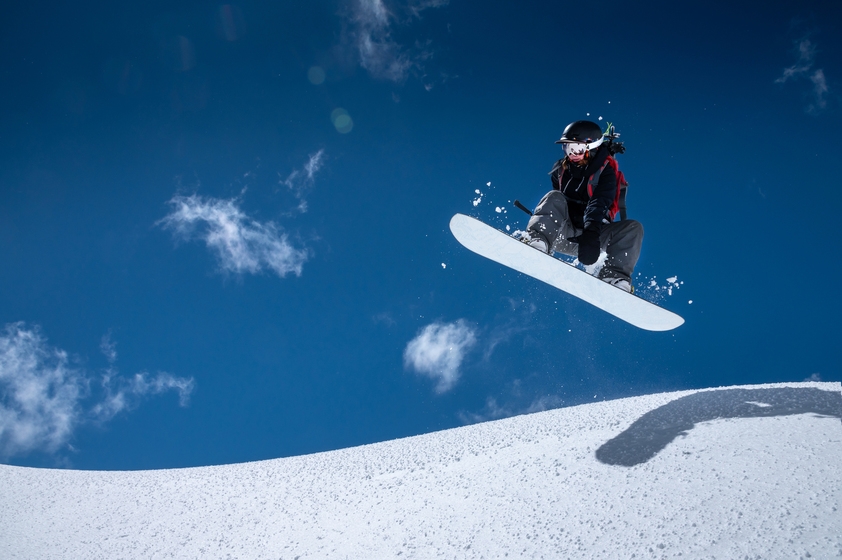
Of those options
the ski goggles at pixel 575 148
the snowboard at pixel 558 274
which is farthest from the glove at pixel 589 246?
the ski goggles at pixel 575 148

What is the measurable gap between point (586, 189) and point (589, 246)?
91cm

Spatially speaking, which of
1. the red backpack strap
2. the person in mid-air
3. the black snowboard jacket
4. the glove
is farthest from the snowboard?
the red backpack strap

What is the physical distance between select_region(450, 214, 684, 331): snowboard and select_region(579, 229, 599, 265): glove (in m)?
0.30

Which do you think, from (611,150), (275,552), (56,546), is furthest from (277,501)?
(611,150)

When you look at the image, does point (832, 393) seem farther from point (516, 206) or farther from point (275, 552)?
point (275, 552)

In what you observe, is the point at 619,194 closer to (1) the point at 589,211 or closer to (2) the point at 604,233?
(2) the point at 604,233

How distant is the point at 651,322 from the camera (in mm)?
6848

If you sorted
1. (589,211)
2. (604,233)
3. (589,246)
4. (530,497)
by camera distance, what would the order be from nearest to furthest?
(530,497)
(589,246)
(589,211)
(604,233)

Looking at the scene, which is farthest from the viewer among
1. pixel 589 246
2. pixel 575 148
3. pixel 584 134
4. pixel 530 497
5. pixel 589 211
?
pixel 575 148

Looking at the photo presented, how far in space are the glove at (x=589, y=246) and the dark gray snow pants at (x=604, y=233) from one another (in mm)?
427

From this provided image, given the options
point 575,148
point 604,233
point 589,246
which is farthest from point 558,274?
point 575,148

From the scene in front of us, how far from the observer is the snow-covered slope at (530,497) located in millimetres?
4367

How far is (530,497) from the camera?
550 centimetres

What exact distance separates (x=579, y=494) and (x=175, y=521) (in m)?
6.08
